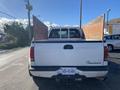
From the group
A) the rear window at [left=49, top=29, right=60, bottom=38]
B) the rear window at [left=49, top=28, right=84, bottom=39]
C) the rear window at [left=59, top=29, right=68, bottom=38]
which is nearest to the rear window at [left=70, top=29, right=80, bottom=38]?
the rear window at [left=49, top=28, right=84, bottom=39]

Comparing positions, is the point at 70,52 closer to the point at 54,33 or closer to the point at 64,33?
the point at 54,33

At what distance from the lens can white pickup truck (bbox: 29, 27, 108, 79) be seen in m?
6.53

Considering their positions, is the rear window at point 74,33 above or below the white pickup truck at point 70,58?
above

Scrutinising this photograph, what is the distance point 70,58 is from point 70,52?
16cm

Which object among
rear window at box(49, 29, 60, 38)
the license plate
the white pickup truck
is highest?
rear window at box(49, 29, 60, 38)

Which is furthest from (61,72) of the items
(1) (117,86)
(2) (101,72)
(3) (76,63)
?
(1) (117,86)

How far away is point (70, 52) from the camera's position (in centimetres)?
655

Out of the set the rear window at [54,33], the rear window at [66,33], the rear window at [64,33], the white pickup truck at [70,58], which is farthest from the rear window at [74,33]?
the white pickup truck at [70,58]

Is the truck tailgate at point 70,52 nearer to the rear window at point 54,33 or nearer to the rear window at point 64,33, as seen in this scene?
the rear window at point 54,33

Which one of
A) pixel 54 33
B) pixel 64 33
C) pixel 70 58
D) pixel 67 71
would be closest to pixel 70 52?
pixel 70 58

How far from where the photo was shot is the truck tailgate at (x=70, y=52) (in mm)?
6527

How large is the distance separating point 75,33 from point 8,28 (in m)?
38.5

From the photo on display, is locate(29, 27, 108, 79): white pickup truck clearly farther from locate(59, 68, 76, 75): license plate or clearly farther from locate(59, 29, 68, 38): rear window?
locate(59, 29, 68, 38): rear window

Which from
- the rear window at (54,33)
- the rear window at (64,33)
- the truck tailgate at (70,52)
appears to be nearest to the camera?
the truck tailgate at (70,52)
